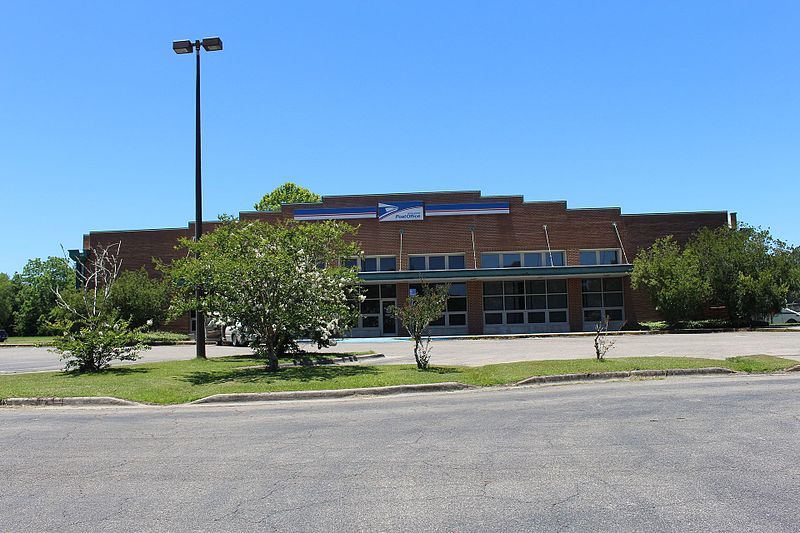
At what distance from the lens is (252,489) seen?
619cm

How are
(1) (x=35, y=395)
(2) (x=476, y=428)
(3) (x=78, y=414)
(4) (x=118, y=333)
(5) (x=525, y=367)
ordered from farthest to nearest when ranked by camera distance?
(4) (x=118, y=333) < (5) (x=525, y=367) < (1) (x=35, y=395) < (3) (x=78, y=414) < (2) (x=476, y=428)

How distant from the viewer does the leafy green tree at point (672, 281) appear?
118ft

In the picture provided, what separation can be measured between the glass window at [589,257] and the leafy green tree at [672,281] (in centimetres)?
313

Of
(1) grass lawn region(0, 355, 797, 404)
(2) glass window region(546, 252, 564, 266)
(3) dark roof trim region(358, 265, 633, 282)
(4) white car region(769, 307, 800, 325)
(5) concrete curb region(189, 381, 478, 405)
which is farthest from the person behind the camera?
(4) white car region(769, 307, 800, 325)

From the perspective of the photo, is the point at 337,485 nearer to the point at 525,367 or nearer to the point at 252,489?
the point at 252,489

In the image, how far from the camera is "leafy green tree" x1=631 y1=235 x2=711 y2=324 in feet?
118

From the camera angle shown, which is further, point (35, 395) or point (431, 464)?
point (35, 395)

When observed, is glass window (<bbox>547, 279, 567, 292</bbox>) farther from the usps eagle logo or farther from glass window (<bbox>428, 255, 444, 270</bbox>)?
the usps eagle logo

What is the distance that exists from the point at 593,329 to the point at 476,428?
110 ft

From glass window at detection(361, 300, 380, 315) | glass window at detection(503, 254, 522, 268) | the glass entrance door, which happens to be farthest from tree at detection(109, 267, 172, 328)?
glass window at detection(503, 254, 522, 268)

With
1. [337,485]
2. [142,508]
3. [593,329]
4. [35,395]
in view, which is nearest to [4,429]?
[35,395]

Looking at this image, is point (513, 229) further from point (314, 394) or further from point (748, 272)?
point (314, 394)

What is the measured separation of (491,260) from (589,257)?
6220mm

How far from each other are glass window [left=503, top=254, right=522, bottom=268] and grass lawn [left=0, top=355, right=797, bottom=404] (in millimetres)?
24369
